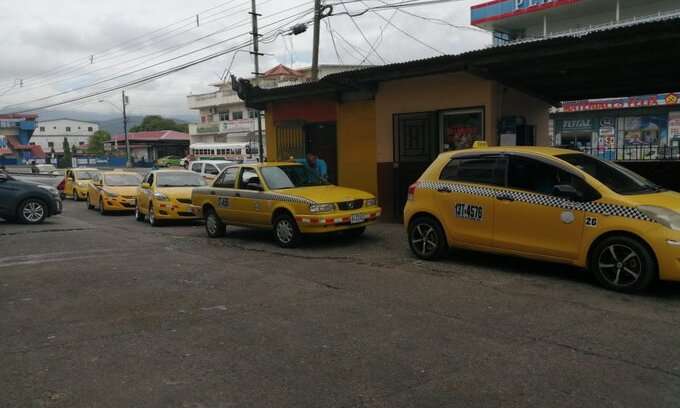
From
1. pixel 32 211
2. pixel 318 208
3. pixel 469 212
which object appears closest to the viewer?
pixel 469 212

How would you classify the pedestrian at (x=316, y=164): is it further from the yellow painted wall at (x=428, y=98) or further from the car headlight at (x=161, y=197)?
the car headlight at (x=161, y=197)

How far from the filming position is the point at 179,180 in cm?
1536

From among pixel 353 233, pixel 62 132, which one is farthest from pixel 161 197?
pixel 62 132

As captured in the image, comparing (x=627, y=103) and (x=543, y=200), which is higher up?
(x=627, y=103)

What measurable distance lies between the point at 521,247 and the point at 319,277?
2.76 metres

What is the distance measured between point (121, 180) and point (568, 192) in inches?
612

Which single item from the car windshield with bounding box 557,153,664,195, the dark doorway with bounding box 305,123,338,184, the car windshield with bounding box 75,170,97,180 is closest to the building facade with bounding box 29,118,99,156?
the car windshield with bounding box 75,170,97,180

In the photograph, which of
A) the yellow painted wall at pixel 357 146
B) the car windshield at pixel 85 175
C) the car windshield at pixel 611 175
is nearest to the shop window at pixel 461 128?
the yellow painted wall at pixel 357 146

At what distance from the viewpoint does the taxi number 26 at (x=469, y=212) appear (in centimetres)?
786

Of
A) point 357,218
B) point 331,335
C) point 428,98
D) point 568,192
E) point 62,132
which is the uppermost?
point 62,132

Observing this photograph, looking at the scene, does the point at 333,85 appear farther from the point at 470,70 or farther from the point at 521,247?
the point at 521,247

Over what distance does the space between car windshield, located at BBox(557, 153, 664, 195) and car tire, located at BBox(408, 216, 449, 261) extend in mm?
2089

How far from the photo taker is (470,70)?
1077 cm

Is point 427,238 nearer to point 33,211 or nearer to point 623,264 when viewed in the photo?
point 623,264
